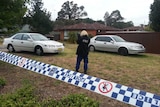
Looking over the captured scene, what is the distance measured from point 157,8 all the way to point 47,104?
657 inches

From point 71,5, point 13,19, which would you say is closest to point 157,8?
point 13,19

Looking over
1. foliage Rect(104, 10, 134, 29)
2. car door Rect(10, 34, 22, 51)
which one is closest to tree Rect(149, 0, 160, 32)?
car door Rect(10, 34, 22, 51)

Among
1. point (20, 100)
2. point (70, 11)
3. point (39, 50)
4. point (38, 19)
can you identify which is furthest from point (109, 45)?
point (70, 11)

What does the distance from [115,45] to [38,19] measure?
2244cm

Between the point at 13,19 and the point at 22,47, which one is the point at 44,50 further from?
the point at 13,19

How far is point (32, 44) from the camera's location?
506 inches

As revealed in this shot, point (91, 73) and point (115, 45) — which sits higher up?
point (115, 45)

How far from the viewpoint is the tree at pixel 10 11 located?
351 inches

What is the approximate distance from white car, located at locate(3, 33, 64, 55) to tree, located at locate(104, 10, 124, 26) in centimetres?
6707

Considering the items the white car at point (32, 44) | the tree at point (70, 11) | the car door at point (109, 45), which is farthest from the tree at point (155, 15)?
the tree at point (70, 11)

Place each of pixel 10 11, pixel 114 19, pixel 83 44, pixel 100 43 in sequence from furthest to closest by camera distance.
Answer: pixel 114 19 < pixel 100 43 < pixel 10 11 < pixel 83 44

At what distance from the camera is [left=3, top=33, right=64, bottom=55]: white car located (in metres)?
12.5

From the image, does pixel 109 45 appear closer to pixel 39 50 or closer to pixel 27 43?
pixel 39 50

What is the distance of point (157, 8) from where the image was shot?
19.0m
